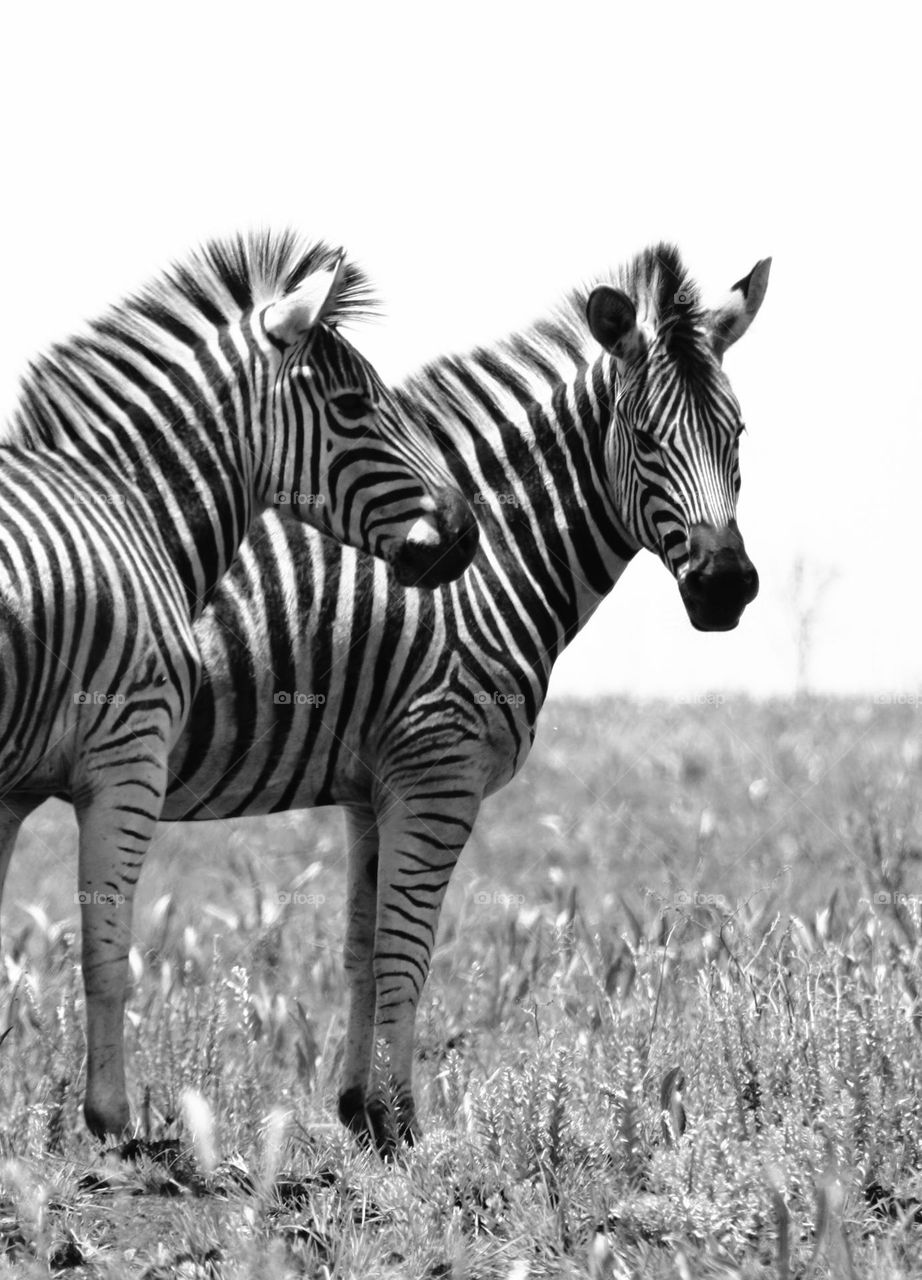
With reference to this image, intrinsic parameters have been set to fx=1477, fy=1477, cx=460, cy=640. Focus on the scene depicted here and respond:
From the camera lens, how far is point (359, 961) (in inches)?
250

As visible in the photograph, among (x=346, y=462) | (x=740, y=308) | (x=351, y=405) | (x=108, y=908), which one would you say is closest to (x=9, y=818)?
(x=108, y=908)

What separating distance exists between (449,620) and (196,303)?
166 centimetres

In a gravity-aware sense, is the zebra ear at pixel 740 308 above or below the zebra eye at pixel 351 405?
above

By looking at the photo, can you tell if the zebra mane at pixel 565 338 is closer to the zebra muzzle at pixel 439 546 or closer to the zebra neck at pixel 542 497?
the zebra neck at pixel 542 497

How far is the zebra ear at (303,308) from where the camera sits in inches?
224

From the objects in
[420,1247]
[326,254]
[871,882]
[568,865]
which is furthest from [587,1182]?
[568,865]

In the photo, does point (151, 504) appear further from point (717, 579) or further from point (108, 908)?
point (717, 579)

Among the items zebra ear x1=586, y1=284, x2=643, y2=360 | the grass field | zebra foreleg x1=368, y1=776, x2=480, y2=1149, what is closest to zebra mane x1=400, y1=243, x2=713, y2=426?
zebra ear x1=586, y1=284, x2=643, y2=360

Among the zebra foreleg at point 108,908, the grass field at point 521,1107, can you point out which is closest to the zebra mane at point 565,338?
the zebra foreleg at point 108,908

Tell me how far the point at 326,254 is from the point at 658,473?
166 centimetres

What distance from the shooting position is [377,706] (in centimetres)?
614

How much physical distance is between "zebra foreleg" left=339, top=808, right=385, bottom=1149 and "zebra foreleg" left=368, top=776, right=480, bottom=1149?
1.01ft

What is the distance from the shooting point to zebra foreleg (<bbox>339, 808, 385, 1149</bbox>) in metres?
6.22

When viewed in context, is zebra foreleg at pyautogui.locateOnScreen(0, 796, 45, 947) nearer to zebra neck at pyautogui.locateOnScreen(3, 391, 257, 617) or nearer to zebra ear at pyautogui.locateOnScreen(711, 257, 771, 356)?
zebra neck at pyautogui.locateOnScreen(3, 391, 257, 617)
